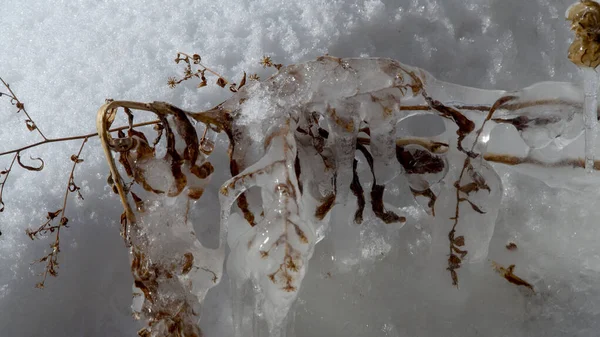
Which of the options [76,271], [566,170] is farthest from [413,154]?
[76,271]

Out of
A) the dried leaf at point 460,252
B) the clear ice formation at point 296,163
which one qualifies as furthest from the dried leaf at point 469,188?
the dried leaf at point 460,252

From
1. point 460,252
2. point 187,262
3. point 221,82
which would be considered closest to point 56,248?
point 187,262

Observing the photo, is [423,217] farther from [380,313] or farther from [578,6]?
[578,6]

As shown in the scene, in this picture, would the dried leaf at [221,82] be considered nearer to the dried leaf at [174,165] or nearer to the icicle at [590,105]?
the dried leaf at [174,165]

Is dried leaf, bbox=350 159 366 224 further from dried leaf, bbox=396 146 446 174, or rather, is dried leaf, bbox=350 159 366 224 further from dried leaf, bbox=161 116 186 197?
dried leaf, bbox=161 116 186 197

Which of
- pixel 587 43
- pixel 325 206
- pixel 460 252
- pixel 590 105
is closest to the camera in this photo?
pixel 587 43

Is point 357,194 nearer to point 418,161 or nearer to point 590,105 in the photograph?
point 418,161
